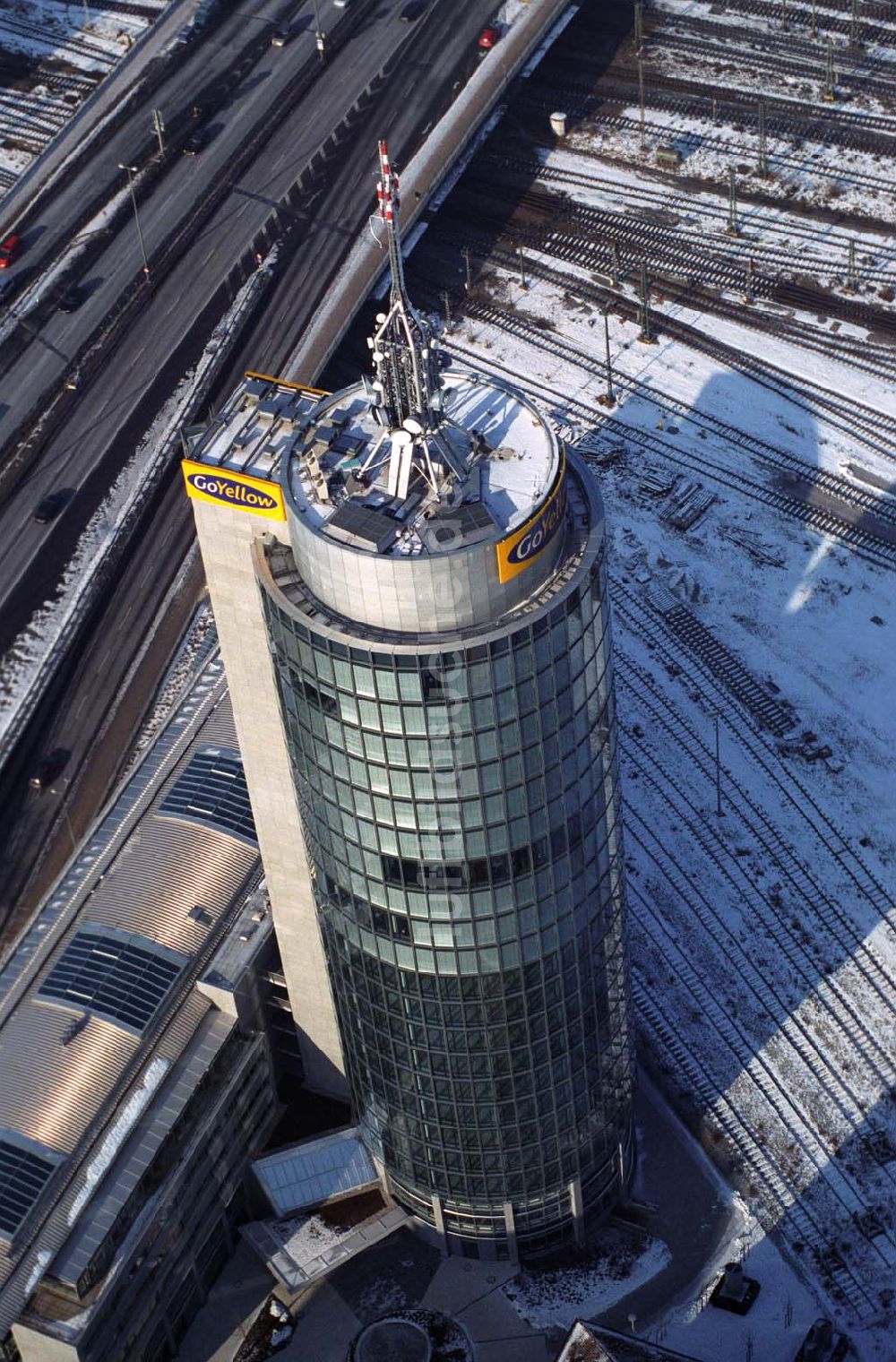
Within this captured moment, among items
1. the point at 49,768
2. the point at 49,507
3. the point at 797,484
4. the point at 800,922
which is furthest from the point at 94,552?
the point at 800,922

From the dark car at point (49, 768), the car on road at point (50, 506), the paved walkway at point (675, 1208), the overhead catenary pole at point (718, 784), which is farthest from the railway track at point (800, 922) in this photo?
the car on road at point (50, 506)

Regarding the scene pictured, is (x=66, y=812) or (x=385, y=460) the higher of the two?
(x=385, y=460)

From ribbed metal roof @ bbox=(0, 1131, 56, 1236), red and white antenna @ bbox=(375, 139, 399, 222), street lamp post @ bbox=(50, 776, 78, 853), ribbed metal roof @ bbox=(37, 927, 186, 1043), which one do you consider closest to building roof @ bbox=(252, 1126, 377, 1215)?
ribbed metal roof @ bbox=(37, 927, 186, 1043)

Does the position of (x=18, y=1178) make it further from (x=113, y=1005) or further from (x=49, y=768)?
(x=49, y=768)

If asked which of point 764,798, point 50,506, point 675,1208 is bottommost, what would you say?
point 675,1208

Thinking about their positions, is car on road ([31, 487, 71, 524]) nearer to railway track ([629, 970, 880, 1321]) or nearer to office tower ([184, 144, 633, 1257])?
office tower ([184, 144, 633, 1257])

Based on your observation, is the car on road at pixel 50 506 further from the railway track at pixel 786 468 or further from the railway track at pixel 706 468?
the railway track at pixel 786 468

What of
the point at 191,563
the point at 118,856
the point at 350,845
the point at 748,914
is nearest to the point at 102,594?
the point at 191,563
